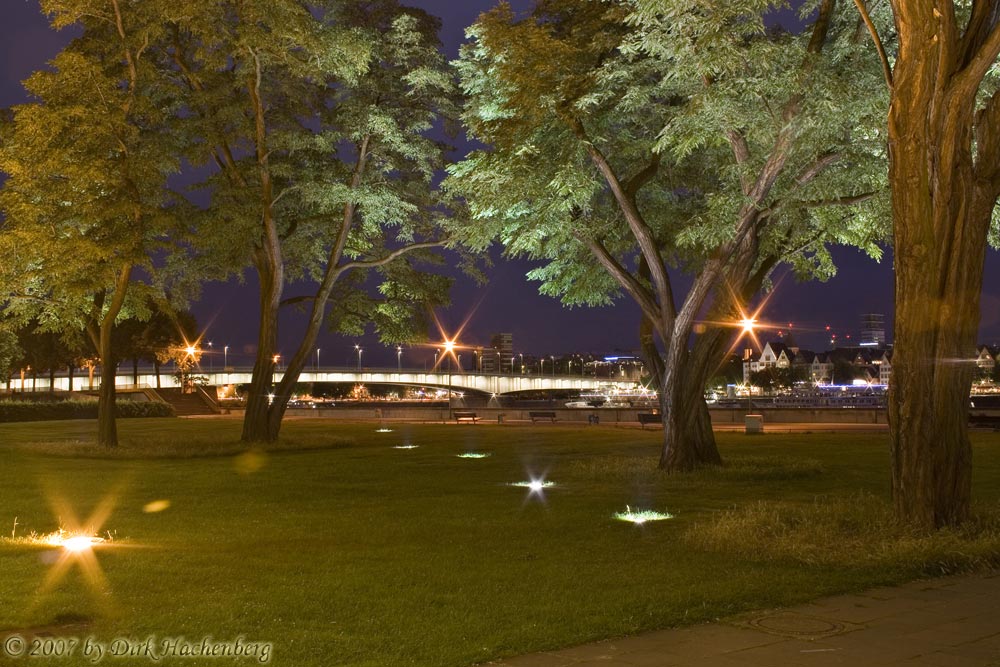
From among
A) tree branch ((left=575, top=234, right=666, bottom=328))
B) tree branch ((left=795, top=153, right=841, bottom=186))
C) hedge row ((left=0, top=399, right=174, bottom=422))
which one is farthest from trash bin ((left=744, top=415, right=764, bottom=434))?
hedge row ((left=0, top=399, right=174, bottom=422))

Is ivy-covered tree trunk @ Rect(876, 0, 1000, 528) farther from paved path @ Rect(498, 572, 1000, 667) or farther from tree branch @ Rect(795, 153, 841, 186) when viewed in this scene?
tree branch @ Rect(795, 153, 841, 186)

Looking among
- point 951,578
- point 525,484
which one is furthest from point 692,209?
point 951,578

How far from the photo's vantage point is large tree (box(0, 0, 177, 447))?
29875mm

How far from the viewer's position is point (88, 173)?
29422 millimetres

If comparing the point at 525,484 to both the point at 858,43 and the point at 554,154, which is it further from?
the point at 858,43

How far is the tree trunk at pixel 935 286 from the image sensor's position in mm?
13008

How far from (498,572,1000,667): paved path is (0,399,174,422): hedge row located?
6224 centimetres

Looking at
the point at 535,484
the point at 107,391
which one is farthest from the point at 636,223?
the point at 107,391

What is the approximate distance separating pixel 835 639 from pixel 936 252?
669 cm

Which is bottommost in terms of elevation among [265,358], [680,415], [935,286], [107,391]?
[680,415]

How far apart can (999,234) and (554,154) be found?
9.76 m

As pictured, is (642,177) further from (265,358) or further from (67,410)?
(67,410)

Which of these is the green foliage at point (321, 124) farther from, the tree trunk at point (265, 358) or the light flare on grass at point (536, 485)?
the light flare on grass at point (536, 485)

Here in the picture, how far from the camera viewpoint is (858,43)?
64.5ft
